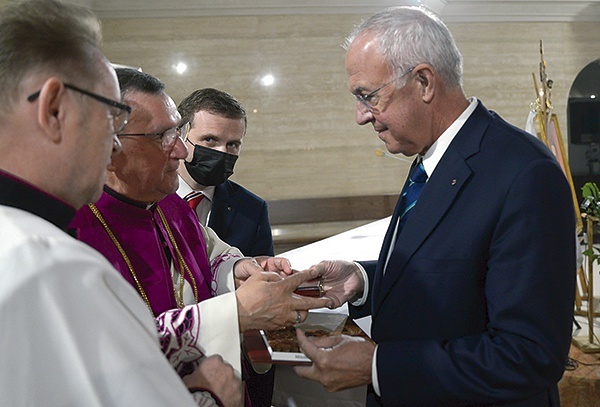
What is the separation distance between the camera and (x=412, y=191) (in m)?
1.91

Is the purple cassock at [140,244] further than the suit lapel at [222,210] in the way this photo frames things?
No

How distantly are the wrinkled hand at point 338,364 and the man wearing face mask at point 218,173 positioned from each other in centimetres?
162

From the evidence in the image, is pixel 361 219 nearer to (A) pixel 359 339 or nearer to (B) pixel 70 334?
(A) pixel 359 339

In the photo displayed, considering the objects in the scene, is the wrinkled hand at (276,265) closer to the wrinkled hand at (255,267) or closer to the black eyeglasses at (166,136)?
the wrinkled hand at (255,267)

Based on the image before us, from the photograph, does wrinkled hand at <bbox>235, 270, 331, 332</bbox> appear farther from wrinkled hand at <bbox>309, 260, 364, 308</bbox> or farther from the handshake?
wrinkled hand at <bbox>309, 260, 364, 308</bbox>

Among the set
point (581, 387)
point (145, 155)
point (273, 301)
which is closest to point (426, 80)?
point (273, 301)

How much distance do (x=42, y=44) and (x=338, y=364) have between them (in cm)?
109

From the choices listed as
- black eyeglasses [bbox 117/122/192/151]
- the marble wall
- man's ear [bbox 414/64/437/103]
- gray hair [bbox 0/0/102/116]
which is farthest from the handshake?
the marble wall

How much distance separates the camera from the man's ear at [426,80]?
176 cm

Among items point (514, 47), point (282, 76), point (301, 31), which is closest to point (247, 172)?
point (282, 76)

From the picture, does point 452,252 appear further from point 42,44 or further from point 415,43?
point 42,44

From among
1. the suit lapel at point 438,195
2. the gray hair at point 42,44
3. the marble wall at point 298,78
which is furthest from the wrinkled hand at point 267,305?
the marble wall at point 298,78

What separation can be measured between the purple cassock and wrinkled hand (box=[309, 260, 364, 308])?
17.8 inches

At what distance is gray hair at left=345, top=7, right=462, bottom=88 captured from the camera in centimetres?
177
